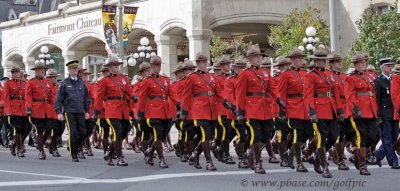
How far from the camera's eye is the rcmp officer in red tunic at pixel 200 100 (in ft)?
44.1

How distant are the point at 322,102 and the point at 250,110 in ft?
4.06

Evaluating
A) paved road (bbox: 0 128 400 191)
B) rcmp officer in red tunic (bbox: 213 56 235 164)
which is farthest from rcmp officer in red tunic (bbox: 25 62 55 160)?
rcmp officer in red tunic (bbox: 213 56 235 164)

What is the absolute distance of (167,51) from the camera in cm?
3772

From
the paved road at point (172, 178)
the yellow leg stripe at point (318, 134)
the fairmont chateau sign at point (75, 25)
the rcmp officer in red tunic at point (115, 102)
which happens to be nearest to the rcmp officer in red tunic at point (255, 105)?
the paved road at point (172, 178)

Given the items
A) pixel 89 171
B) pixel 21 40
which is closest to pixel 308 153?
pixel 89 171

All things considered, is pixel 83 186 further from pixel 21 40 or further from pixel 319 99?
pixel 21 40

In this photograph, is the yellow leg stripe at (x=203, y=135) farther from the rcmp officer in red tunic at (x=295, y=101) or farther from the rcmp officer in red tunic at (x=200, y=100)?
the rcmp officer in red tunic at (x=295, y=101)

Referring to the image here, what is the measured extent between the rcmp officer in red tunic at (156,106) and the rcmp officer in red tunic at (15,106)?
4443 mm

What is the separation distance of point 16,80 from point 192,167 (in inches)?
251

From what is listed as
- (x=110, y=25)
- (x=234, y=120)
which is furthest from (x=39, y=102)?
(x=110, y=25)

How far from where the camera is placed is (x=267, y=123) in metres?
12.6

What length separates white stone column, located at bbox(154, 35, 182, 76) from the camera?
3753 centimetres

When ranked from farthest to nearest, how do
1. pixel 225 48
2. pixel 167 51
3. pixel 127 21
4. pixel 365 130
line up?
1. pixel 225 48
2. pixel 167 51
3. pixel 127 21
4. pixel 365 130

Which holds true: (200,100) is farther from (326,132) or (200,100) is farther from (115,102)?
(326,132)
